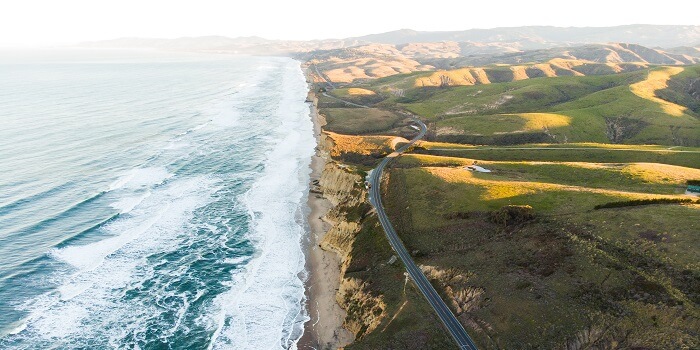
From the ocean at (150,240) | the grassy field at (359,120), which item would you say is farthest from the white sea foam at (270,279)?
the grassy field at (359,120)

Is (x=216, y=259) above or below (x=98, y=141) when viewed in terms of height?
below

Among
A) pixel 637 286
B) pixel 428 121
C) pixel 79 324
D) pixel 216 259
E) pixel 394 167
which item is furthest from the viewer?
pixel 428 121

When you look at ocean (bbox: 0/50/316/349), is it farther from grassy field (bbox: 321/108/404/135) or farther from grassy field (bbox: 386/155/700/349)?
grassy field (bbox: 386/155/700/349)

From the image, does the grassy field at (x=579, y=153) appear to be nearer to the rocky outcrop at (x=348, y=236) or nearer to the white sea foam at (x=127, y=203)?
the rocky outcrop at (x=348, y=236)

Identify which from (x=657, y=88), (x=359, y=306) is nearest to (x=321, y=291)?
(x=359, y=306)

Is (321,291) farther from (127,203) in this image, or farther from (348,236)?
(127,203)

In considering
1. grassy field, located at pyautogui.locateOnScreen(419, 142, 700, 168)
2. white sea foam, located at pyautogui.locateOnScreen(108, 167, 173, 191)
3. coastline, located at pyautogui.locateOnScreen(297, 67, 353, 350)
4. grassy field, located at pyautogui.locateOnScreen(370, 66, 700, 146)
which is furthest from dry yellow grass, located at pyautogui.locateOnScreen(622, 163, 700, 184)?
white sea foam, located at pyautogui.locateOnScreen(108, 167, 173, 191)

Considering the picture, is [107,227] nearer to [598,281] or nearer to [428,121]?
[598,281]

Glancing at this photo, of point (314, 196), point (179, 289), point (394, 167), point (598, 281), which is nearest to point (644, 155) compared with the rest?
point (394, 167)
